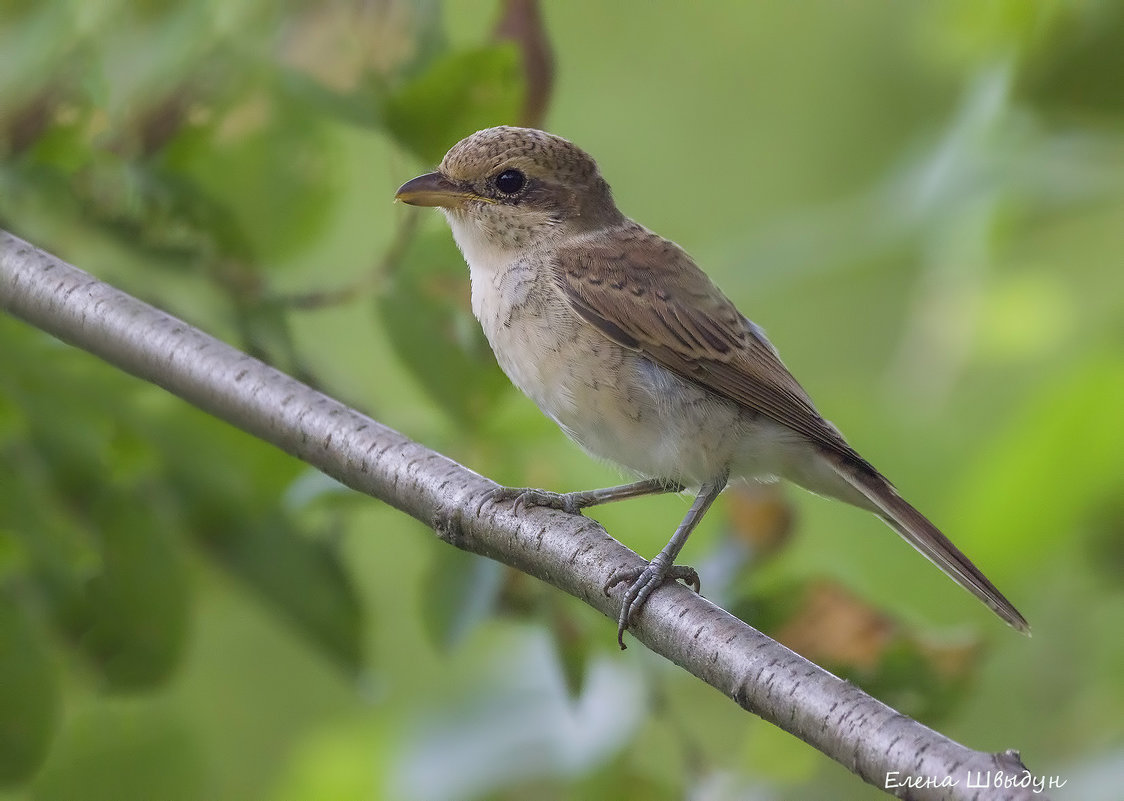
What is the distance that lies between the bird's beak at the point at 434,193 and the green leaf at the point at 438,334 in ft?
0.30

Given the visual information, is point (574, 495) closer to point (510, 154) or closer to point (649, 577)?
point (649, 577)

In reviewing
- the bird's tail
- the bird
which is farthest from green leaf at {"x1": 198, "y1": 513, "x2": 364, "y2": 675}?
the bird's tail

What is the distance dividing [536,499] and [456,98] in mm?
868

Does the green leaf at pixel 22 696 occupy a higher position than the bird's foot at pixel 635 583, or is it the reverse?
the bird's foot at pixel 635 583

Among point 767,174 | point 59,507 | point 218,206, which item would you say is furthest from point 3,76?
point 767,174

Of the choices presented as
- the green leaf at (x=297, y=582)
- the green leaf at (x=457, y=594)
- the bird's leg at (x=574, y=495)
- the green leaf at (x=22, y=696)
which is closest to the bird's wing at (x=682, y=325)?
the bird's leg at (x=574, y=495)

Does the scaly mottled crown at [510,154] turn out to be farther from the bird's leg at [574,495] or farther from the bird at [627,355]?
the bird's leg at [574,495]

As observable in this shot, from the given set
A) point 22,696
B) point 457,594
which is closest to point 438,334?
point 457,594

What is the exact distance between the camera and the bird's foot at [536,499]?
2.29 m

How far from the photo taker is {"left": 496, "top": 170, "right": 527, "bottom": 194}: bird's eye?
3031 mm

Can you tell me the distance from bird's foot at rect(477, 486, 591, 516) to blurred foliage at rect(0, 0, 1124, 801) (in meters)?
0.22

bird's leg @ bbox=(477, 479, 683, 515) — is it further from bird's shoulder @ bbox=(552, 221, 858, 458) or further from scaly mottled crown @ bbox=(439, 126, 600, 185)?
scaly mottled crown @ bbox=(439, 126, 600, 185)

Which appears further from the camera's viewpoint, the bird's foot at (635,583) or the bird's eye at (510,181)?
the bird's eye at (510,181)

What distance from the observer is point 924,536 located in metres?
2.75
